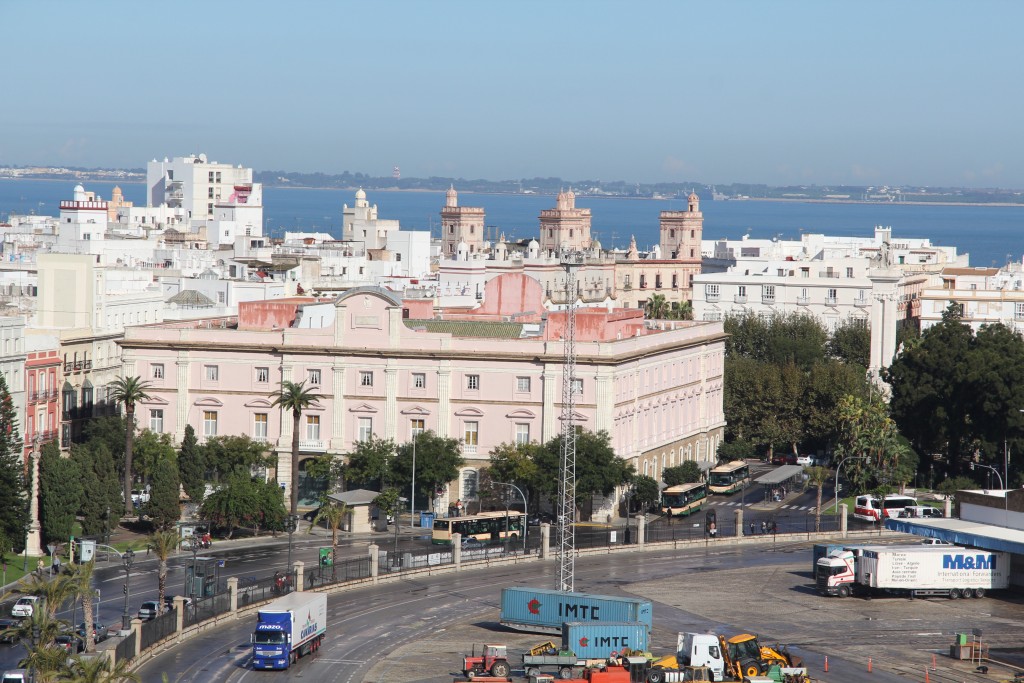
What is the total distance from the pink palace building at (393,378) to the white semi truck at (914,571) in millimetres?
25155

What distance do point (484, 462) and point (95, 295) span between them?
121ft

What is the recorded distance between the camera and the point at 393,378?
376 ft

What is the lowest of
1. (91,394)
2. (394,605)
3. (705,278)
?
(394,605)

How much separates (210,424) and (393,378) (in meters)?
12.4

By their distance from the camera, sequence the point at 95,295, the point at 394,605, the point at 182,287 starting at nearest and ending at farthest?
the point at 394,605 < the point at 95,295 < the point at 182,287

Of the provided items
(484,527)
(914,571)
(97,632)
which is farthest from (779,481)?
(97,632)

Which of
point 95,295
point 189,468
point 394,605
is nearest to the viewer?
point 394,605

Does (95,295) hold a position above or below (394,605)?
above

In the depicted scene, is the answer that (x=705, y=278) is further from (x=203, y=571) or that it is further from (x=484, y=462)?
(x=203, y=571)

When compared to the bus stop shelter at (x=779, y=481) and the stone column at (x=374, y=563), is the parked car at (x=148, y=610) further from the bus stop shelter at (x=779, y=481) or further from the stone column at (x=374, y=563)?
the bus stop shelter at (x=779, y=481)

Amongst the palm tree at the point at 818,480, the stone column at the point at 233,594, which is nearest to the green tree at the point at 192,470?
the stone column at the point at 233,594

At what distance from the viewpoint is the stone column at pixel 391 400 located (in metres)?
114

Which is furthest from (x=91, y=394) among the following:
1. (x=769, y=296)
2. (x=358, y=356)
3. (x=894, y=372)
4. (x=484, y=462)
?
(x=769, y=296)

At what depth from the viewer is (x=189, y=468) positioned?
11012cm
